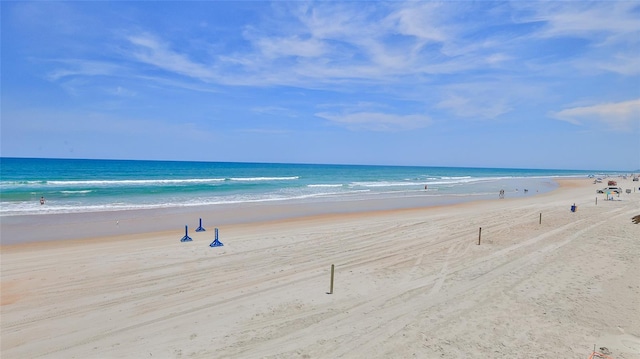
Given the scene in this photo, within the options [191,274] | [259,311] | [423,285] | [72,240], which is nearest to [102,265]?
[191,274]

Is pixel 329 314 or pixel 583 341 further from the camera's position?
pixel 329 314

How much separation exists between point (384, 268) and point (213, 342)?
19.0 feet

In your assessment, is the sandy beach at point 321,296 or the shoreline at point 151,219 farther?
the shoreline at point 151,219

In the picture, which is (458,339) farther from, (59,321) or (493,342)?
(59,321)

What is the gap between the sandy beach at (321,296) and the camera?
627 centimetres

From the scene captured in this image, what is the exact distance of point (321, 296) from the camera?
8398mm

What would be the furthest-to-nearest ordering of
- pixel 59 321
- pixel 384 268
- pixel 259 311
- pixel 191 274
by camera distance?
pixel 384 268, pixel 191 274, pixel 259 311, pixel 59 321

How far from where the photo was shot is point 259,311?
7574mm

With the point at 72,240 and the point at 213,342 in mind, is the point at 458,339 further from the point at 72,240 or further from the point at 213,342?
the point at 72,240

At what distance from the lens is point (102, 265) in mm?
10680

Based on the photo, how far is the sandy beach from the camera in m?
6.27

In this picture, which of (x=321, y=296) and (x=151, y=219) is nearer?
(x=321, y=296)

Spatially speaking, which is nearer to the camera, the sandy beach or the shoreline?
the sandy beach

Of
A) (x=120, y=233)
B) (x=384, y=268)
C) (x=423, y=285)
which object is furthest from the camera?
(x=120, y=233)
